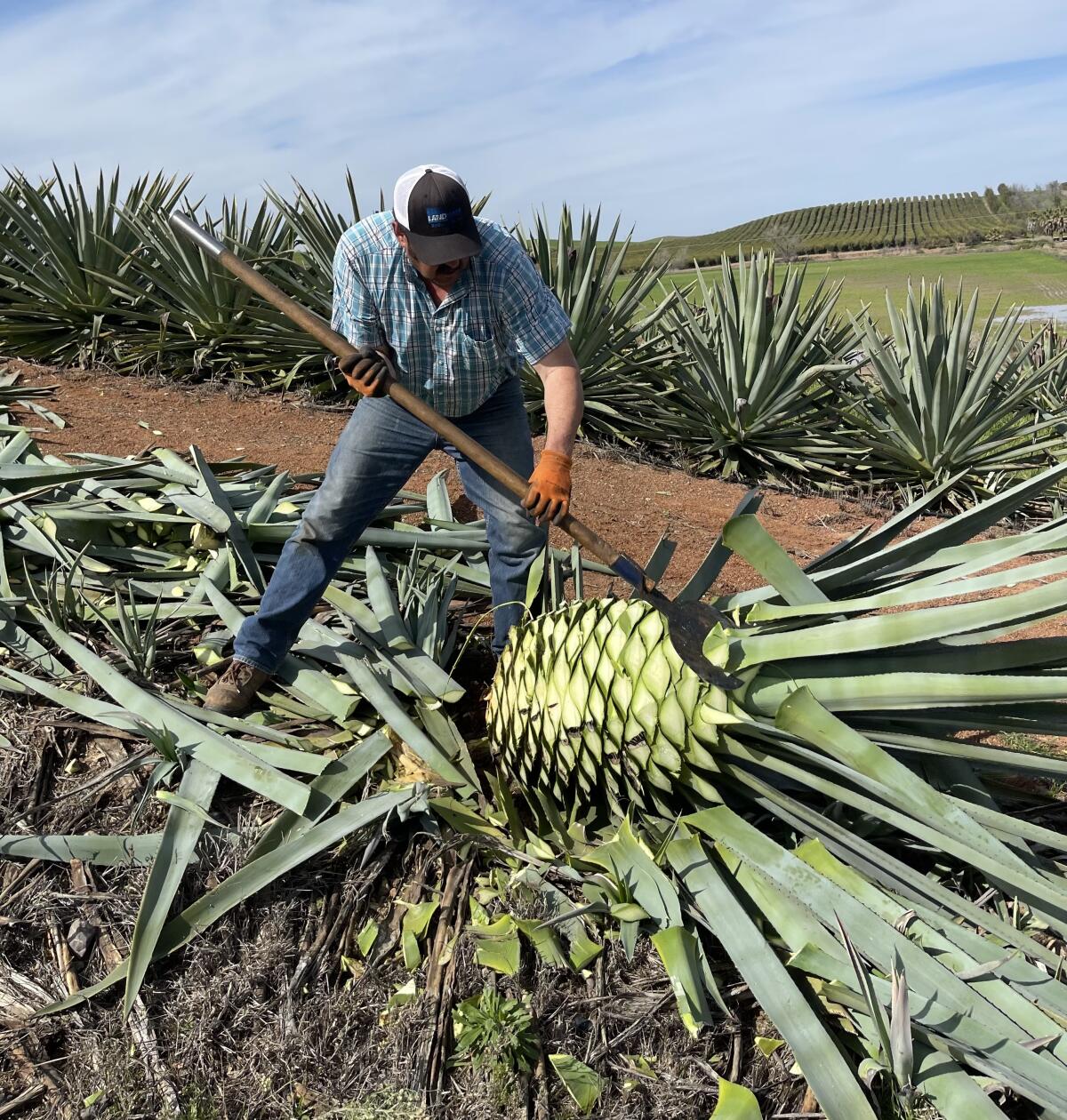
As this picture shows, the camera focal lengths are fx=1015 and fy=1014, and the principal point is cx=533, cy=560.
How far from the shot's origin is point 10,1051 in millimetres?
2490

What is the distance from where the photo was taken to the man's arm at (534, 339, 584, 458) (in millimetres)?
3336

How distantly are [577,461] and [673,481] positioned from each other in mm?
723

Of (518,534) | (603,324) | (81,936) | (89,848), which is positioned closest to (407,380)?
(518,534)

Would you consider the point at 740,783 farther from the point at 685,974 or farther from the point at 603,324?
the point at 603,324

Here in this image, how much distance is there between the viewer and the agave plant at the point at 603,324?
25.8ft

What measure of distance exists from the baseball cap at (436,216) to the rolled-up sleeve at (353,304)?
298 millimetres

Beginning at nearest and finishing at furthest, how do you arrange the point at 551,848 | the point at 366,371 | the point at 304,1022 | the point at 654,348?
1. the point at 304,1022
2. the point at 551,848
3. the point at 366,371
4. the point at 654,348

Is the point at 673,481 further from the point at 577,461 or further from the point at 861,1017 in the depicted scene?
the point at 861,1017

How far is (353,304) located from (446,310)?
0.31 m

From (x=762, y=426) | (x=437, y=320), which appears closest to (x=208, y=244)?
(x=437, y=320)

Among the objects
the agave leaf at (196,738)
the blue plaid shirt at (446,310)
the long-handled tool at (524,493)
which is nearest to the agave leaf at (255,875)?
the agave leaf at (196,738)

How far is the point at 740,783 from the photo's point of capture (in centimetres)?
260

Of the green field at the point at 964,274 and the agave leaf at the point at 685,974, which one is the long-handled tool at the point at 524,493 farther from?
the green field at the point at 964,274

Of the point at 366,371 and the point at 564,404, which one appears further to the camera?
the point at 564,404
